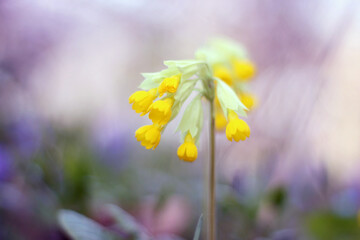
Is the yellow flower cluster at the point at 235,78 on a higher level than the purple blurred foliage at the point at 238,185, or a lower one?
higher

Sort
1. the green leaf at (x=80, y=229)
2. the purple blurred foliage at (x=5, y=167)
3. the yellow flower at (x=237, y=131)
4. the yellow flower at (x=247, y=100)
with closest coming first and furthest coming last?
the yellow flower at (x=237, y=131) → the green leaf at (x=80, y=229) → the yellow flower at (x=247, y=100) → the purple blurred foliage at (x=5, y=167)

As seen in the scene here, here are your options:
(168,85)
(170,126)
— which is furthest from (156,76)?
(170,126)

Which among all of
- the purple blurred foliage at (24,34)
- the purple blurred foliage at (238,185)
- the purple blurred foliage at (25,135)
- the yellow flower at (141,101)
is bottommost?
the purple blurred foliage at (238,185)

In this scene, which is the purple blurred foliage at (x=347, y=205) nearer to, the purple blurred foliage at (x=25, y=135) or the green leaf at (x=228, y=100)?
the green leaf at (x=228, y=100)

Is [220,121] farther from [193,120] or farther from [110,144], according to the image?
[110,144]

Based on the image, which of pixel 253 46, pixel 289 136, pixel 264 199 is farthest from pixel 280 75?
pixel 253 46

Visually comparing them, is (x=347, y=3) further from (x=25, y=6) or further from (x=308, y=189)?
(x=25, y=6)

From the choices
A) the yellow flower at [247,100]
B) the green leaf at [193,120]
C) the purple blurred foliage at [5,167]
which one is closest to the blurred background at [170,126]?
the purple blurred foliage at [5,167]
